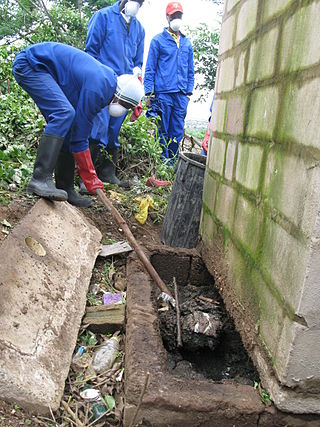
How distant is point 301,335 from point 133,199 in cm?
269

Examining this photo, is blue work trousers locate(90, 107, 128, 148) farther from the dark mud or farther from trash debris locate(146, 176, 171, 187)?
the dark mud

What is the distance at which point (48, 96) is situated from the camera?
2840 mm

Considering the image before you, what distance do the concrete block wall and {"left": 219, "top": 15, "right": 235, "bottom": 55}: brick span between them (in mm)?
14

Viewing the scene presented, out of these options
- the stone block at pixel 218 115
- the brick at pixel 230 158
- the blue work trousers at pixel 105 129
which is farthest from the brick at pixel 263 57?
the blue work trousers at pixel 105 129

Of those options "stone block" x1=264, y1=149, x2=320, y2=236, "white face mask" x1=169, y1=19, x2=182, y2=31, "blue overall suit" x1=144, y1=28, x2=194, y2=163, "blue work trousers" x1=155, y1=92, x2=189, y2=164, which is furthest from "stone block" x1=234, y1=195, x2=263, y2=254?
"white face mask" x1=169, y1=19, x2=182, y2=31

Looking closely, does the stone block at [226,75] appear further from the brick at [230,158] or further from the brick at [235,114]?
the brick at [230,158]

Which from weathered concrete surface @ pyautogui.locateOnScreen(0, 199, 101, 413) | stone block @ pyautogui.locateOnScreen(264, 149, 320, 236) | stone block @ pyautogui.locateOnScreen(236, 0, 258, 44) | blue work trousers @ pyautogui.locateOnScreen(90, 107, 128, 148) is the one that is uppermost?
stone block @ pyautogui.locateOnScreen(236, 0, 258, 44)

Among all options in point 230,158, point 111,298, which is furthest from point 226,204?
point 111,298

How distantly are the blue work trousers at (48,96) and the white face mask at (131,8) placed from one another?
5.35 feet

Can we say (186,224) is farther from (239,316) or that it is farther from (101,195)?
(239,316)

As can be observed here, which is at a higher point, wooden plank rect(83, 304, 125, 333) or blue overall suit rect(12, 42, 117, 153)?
blue overall suit rect(12, 42, 117, 153)

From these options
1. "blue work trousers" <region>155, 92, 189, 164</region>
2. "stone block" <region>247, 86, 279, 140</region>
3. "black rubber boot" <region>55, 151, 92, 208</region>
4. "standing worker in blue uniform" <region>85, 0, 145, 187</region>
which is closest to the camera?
"stone block" <region>247, 86, 279, 140</region>

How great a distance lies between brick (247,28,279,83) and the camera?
1.61 meters

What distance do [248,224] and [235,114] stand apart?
711mm
